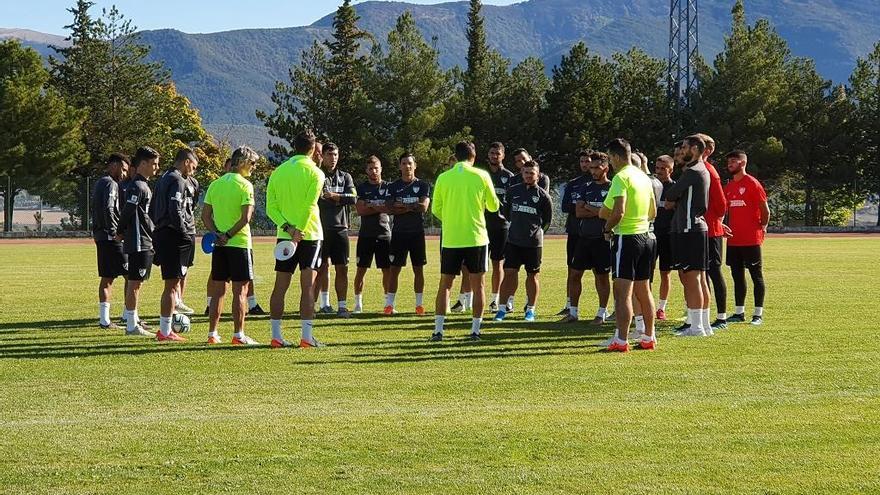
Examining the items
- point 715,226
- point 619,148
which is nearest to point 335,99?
point 715,226

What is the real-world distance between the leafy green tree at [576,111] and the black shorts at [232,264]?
54.7m

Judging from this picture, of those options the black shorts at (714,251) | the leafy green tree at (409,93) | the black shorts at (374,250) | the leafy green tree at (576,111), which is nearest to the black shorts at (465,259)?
the black shorts at (714,251)

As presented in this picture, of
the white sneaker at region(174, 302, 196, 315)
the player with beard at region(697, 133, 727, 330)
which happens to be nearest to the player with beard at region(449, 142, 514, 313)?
the player with beard at region(697, 133, 727, 330)

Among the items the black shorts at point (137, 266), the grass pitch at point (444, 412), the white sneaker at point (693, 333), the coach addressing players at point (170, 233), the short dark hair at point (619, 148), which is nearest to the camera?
the grass pitch at point (444, 412)

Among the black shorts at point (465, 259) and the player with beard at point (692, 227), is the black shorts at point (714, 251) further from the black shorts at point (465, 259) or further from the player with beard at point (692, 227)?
the black shorts at point (465, 259)

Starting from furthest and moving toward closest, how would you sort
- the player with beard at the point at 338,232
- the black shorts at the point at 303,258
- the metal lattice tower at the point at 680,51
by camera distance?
the metal lattice tower at the point at 680,51
the player with beard at the point at 338,232
the black shorts at the point at 303,258

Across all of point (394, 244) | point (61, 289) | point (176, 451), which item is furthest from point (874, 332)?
point (61, 289)

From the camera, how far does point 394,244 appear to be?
1575 cm

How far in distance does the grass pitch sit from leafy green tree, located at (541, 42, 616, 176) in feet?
173

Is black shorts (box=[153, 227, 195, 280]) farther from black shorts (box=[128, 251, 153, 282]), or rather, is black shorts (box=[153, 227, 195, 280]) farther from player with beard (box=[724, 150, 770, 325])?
player with beard (box=[724, 150, 770, 325])

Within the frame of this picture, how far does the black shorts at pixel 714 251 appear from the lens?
1359 centimetres

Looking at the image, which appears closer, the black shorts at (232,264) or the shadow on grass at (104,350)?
the shadow on grass at (104,350)

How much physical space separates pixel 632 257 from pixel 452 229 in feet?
6.23

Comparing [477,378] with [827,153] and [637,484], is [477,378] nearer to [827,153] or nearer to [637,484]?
[637,484]
